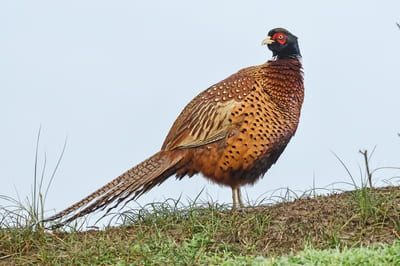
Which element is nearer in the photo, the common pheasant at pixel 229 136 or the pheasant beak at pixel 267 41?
the common pheasant at pixel 229 136

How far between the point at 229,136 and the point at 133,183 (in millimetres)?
1146

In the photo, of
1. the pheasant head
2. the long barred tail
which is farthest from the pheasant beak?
the long barred tail

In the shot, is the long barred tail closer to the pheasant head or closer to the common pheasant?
the common pheasant

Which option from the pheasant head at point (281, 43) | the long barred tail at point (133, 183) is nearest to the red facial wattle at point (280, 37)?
the pheasant head at point (281, 43)

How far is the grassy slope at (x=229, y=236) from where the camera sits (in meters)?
6.33

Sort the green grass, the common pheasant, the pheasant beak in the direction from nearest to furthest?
the green grass → the common pheasant → the pheasant beak

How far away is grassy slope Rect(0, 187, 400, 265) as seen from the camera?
20.8 ft

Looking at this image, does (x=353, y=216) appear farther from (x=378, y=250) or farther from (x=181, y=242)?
(x=181, y=242)

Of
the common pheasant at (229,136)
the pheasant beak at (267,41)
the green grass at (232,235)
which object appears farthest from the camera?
the pheasant beak at (267,41)

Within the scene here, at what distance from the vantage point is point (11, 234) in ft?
23.5

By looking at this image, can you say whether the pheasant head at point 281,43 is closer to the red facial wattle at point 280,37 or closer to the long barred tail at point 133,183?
the red facial wattle at point 280,37

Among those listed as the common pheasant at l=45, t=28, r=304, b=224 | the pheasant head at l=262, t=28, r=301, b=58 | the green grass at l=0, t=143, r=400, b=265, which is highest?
→ the pheasant head at l=262, t=28, r=301, b=58

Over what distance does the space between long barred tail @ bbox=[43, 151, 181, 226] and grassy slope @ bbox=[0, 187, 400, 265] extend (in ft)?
1.19

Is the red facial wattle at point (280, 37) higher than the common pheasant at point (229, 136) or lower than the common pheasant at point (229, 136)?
higher
